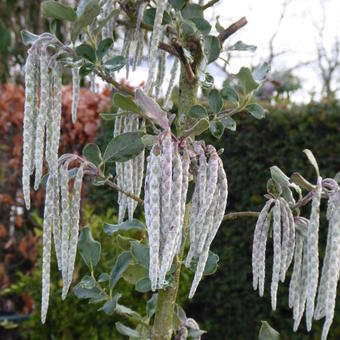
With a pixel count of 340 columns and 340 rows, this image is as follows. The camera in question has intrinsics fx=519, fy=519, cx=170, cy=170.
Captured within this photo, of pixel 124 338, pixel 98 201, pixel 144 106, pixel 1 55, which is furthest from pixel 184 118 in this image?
pixel 1 55

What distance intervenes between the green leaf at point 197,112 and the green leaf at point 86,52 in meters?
0.19

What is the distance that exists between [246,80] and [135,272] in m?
0.52

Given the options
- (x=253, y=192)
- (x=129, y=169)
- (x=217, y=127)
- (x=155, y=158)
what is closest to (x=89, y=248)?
(x=129, y=169)

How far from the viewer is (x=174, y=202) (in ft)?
2.21

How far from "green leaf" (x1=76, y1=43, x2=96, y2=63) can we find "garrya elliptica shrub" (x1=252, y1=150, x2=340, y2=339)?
14.7 inches

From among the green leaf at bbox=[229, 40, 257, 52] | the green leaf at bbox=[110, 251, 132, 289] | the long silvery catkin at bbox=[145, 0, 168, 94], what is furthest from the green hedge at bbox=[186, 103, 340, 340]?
the long silvery catkin at bbox=[145, 0, 168, 94]

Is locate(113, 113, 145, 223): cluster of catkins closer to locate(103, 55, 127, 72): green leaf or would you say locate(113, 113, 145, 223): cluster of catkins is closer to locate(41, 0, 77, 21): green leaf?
locate(103, 55, 127, 72): green leaf

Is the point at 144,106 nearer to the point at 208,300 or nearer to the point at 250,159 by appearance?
the point at 250,159

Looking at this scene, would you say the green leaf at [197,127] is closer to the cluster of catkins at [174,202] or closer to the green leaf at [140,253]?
the cluster of catkins at [174,202]

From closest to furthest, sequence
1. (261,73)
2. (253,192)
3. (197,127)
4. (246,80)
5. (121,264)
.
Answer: (197,127) → (246,80) → (261,73) → (121,264) → (253,192)

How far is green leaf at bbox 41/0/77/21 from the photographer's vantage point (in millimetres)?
789

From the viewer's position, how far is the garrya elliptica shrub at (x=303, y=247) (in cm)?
74

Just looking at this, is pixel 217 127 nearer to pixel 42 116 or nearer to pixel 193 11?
pixel 193 11

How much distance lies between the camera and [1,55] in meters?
5.85
